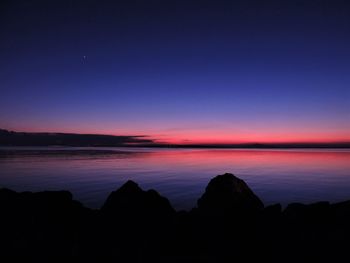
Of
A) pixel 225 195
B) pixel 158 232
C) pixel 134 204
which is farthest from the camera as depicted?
pixel 225 195

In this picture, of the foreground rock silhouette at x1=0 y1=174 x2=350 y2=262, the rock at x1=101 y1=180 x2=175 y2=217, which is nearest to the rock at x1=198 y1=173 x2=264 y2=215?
the foreground rock silhouette at x1=0 y1=174 x2=350 y2=262

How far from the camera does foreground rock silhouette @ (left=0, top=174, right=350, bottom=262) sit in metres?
8.89

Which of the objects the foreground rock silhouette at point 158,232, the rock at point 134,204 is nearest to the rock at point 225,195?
the foreground rock silhouette at point 158,232

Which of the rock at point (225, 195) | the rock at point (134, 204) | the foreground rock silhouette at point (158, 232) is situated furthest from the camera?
the rock at point (225, 195)

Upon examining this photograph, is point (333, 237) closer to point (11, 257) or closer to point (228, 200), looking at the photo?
point (228, 200)

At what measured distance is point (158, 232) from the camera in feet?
34.0

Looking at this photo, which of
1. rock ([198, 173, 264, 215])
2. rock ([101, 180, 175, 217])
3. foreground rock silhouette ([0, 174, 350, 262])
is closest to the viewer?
foreground rock silhouette ([0, 174, 350, 262])

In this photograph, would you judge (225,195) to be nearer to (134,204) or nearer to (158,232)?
(134,204)

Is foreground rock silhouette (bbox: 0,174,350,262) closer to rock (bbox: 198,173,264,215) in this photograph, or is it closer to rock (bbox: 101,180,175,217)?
rock (bbox: 101,180,175,217)

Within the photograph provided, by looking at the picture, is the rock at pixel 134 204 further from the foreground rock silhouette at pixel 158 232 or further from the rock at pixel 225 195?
the rock at pixel 225 195

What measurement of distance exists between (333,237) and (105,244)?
279 inches

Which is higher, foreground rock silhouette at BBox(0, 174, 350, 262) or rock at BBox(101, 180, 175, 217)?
rock at BBox(101, 180, 175, 217)

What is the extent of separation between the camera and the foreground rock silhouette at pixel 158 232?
29.2ft

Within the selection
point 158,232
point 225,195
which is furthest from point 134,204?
point 225,195
